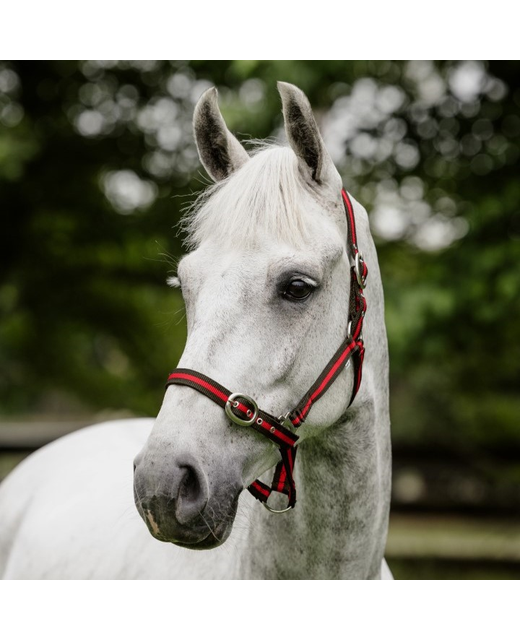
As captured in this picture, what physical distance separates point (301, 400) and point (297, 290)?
30cm

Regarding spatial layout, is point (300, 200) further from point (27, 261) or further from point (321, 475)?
point (27, 261)

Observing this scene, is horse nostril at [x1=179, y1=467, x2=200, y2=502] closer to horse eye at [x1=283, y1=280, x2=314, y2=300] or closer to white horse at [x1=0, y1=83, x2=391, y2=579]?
white horse at [x1=0, y1=83, x2=391, y2=579]

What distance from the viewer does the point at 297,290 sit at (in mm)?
1805

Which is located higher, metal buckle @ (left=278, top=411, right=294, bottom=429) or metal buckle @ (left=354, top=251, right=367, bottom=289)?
metal buckle @ (left=354, top=251, right=367, bottom=289)

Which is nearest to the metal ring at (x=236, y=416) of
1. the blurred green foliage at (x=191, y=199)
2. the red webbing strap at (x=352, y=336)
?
the red webbing strap at (x=352, y=336)

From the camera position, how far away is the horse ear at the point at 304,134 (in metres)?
1.84

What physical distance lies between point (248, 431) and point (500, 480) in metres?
6.96

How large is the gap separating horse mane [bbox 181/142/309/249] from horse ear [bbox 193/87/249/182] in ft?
0.39

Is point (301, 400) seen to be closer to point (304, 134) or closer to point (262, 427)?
point (262, 427)

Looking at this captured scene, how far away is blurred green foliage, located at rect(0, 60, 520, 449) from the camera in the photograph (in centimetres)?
521

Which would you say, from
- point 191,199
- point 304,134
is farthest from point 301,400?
point 191,199

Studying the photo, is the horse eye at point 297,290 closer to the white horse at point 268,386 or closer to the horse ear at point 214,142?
the white horse at point 268,386

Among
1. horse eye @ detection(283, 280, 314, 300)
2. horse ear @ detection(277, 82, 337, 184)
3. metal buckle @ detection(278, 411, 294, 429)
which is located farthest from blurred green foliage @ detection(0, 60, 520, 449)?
metal buckle @ detection(278, 411, 294, 429)

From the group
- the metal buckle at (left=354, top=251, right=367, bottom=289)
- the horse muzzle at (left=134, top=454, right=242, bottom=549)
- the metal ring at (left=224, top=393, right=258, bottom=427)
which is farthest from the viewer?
the metal buckle at (left=354, top=251, right=367, bottom=289)
